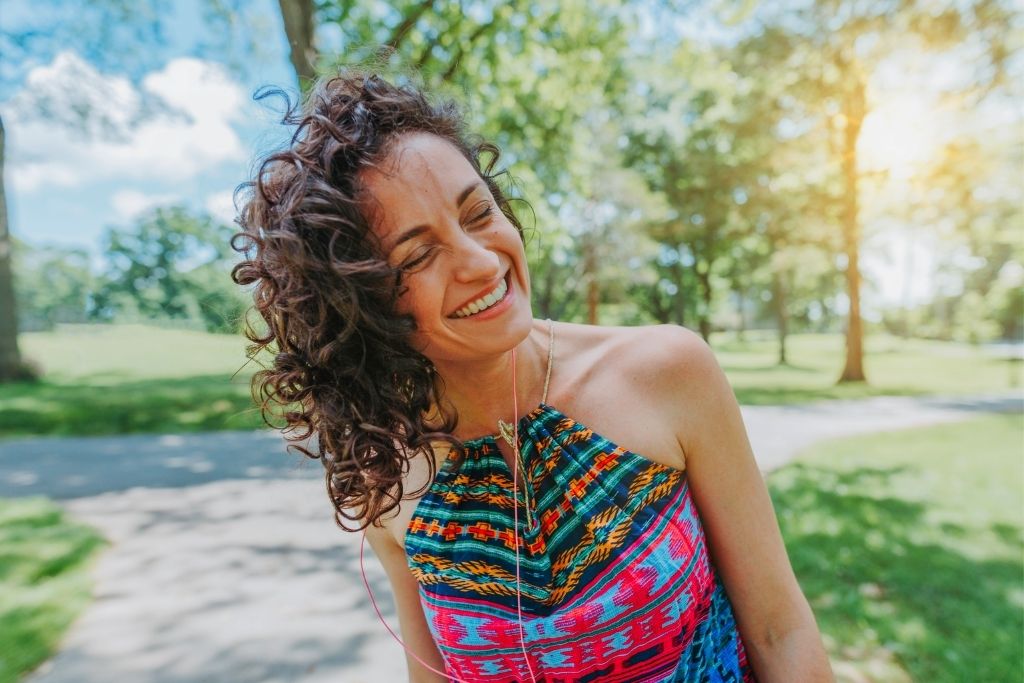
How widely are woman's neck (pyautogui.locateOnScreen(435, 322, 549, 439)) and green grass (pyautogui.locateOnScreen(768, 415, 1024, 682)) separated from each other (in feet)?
9.66

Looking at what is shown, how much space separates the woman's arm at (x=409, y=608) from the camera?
5.44 feet

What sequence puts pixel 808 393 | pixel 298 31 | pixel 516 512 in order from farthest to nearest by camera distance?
pixel 808 393 < pixel 298 31 < pixel 516 512

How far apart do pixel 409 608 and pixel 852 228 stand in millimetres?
18699

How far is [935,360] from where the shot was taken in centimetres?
3009

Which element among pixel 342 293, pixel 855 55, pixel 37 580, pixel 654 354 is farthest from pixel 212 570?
pixel 855 55

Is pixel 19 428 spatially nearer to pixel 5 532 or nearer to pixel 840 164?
pixel 5 532

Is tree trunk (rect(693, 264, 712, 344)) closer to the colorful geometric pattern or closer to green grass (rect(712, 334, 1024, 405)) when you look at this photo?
green grass (rect(712, 334, 1024, 405))

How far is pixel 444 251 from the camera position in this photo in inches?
55.2

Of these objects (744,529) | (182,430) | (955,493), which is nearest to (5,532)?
(182,430)

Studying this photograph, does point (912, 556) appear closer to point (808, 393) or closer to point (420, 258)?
point (420, 258)

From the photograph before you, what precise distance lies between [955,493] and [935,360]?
92.3ft

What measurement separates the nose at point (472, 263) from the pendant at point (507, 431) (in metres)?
0.41

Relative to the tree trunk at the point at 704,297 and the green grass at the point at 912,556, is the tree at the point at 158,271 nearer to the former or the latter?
the green grass at the point at 912,556

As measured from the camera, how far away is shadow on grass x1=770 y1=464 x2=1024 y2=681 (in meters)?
3.56
